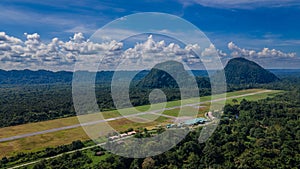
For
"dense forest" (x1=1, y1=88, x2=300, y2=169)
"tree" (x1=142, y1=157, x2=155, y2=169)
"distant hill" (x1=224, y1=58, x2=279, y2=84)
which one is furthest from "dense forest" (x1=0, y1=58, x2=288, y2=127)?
"tree" (x1=142, y1=157, x2=155, y2=169)

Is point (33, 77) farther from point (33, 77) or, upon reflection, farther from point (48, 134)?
point (48, 134)

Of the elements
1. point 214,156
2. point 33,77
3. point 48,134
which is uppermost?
point 33,77

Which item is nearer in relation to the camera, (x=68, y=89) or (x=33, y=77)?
(x=68, y=89)

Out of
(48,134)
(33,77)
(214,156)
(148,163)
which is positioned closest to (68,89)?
(48,134)

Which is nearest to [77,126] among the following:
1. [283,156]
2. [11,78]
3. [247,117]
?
[247,117]

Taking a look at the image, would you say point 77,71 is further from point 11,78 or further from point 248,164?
point 11,78

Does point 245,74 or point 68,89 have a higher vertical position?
point 245,74

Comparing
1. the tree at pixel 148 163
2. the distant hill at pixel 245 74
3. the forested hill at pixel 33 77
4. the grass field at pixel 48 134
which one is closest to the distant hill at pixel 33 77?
the forested hill at pixel 33 77

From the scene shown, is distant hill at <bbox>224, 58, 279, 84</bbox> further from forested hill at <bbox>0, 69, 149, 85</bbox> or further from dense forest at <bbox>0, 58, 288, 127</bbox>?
forested hill at <bbox>0, 69, 149, 85</bbox>
